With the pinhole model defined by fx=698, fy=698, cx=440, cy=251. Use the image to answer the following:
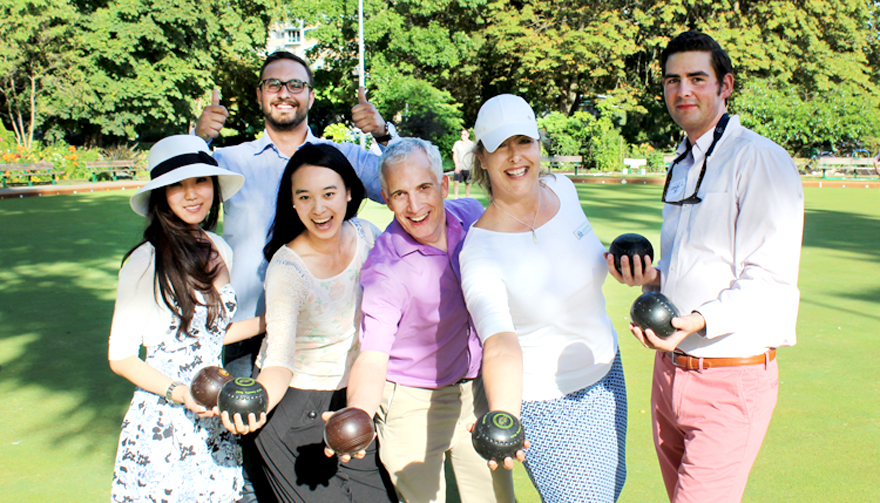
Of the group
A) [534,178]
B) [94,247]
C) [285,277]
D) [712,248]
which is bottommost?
[94,247]

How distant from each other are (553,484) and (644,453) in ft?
6.47

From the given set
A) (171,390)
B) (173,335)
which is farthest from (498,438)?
(173,335)

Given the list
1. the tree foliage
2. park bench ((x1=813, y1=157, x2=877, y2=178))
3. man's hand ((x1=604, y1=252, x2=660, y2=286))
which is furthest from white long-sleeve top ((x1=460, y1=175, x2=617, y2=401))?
the tree foliage

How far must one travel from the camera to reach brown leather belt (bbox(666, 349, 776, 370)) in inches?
103

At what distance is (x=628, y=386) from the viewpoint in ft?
18.2

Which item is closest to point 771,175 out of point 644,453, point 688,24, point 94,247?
point 644,453

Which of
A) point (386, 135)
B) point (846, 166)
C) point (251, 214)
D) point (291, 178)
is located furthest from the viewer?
point (846, 166)

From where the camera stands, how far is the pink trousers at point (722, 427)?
8.55 ft

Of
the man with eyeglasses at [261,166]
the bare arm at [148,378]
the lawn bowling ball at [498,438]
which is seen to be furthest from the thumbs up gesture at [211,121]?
the lawn bowling ball at [498,438]

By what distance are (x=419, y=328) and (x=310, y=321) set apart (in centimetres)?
46

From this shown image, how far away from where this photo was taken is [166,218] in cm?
310

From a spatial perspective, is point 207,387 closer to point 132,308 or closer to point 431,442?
point 132,308

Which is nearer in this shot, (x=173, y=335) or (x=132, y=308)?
(x=132, y=308)

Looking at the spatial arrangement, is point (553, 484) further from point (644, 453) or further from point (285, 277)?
point (644, 453)
